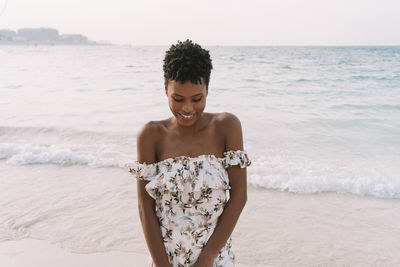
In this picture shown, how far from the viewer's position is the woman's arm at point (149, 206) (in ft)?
5.86

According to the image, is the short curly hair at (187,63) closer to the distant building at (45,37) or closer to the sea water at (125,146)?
the sea water at (125,146)

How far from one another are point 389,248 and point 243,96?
1056 centimetres

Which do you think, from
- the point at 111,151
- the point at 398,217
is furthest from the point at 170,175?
the point at 111,151

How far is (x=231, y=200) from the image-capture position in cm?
184

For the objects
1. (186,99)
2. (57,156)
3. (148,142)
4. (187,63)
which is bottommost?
(57,156)

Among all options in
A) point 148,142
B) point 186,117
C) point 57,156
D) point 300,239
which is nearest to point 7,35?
point 57,156

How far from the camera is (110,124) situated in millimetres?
9344

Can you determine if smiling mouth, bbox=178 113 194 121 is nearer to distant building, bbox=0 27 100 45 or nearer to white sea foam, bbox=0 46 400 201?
white sea foam, bbox=0 46 400 201

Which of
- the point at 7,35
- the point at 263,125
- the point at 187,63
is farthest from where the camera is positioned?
the point at 7,35

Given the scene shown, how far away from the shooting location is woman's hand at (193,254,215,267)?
174 cm

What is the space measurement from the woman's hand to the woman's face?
69cm

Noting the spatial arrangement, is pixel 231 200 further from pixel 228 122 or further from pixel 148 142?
pixel 148 142

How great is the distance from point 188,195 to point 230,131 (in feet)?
1.35

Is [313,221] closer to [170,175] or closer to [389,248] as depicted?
[389,248]
